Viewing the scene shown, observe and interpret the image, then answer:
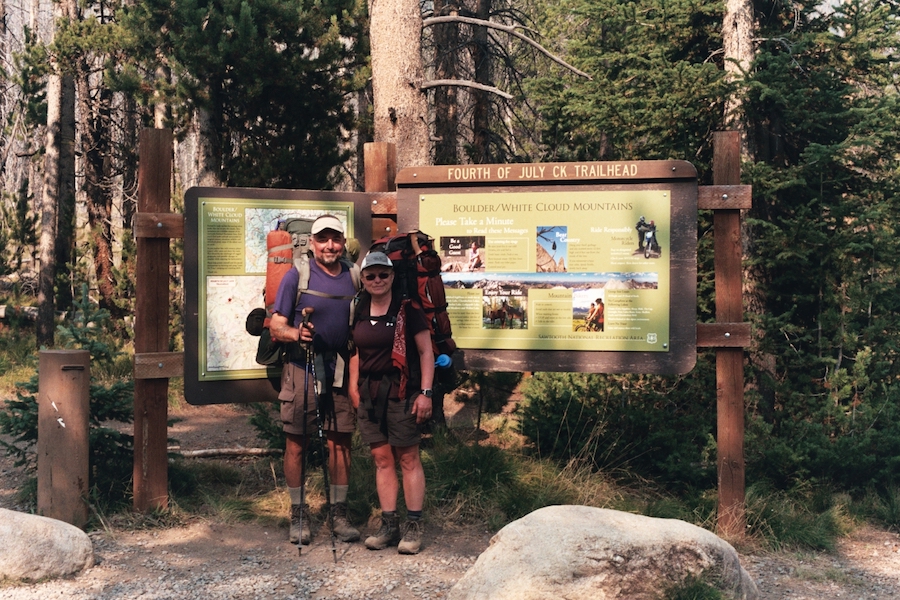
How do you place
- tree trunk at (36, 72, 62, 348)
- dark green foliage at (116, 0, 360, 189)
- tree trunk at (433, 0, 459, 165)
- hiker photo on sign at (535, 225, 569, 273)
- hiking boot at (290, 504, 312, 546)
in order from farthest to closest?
1. tree trunk at (36, 72, 62, 348)
2. tree trunk at (433, 0, 459, 165)
3. dark green foliage at (116, 0, 360, 189)
4. hiker photo on sign at (535, 225, 569, 273)
5. hiking boot at (290, 504, 312, 546)

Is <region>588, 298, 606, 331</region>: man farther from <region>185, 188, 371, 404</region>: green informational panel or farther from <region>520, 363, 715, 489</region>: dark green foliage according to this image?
<region>185, 188, 371, 404</region>: green informational panel

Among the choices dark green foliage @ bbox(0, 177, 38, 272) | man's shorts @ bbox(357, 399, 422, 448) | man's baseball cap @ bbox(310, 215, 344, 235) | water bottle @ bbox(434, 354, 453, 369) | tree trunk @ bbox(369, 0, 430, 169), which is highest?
tree trunk @ bbox(369, 0, 430, 169)

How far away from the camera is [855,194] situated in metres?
8.05

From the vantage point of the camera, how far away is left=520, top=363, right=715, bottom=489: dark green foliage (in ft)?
24.0

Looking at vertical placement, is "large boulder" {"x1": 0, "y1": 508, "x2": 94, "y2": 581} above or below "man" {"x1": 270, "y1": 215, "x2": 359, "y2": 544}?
below

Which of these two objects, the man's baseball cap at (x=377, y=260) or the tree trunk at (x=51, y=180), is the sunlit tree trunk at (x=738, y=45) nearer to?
the man's baseball cap at (x=377, y=260)

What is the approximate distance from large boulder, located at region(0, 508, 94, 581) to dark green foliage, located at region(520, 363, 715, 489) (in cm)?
370

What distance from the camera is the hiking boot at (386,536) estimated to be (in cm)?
552

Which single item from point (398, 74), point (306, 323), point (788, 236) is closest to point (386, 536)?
point (306, 323)

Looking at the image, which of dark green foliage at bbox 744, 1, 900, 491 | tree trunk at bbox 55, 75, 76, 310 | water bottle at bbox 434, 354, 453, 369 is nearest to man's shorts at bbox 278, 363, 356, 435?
water bottle at bbox 434, 354, 453, 369

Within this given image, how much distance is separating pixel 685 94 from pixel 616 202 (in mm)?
2835

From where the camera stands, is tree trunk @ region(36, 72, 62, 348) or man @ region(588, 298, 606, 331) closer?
man @ region(588, 298, 606, 331)

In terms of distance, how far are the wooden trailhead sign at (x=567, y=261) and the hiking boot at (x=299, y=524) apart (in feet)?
5.06

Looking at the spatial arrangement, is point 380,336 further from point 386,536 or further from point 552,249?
point 552,249
